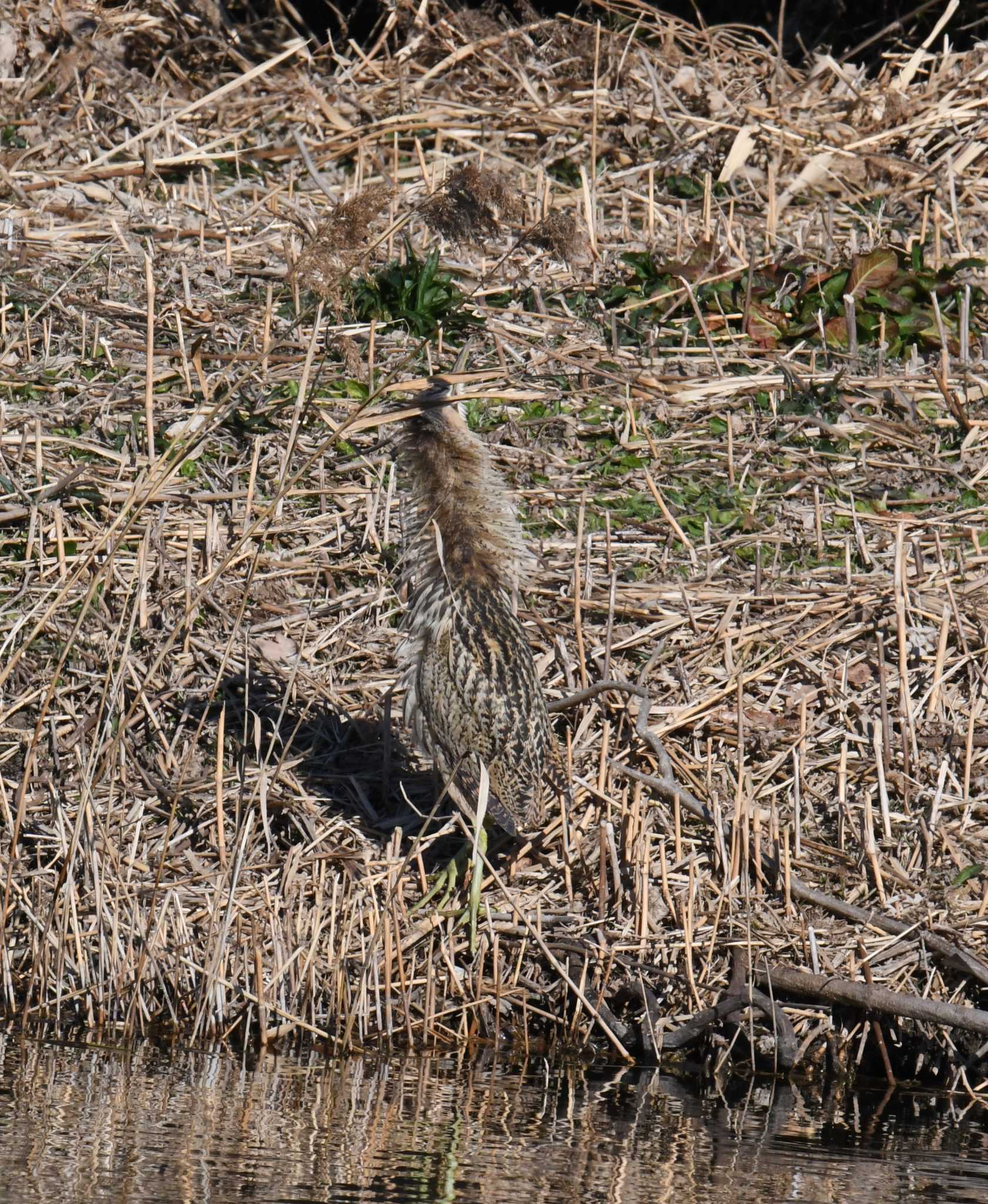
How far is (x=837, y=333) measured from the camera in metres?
8.98

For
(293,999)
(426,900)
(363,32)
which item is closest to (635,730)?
(426,900)

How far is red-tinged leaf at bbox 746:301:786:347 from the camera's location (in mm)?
8953

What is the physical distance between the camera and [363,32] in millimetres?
12477

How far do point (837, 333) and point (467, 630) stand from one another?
4046mm

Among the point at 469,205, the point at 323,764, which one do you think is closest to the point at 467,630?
the point at 323,764

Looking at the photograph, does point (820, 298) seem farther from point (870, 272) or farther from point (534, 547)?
point (534, 547)

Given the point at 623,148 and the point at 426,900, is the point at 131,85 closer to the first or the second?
the point at 623,148

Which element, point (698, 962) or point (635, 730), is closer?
point (698, 962)

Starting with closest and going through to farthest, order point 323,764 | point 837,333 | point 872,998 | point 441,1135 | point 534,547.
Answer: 1. point 441,1135
2. point 872,998
3. point 323,764
4. point 534,547
5. point 837,333

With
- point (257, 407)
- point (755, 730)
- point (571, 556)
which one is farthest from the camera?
point (257, 407)

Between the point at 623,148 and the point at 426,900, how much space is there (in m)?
6.69

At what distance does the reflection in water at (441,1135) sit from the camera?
419 cm

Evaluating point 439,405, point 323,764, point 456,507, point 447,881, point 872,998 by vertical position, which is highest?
point 439,405

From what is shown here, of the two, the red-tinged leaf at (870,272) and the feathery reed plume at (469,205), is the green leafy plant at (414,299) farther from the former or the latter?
the feathery reed plume at (469,205)
